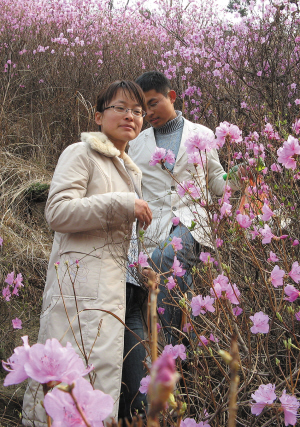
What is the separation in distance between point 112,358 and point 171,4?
27.5 ft

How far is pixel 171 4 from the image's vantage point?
8.28m

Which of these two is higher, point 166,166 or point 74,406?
point 166,166

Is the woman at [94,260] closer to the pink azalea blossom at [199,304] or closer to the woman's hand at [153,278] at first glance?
the woman's hand at [153,278]

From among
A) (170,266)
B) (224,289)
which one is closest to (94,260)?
(170,266)

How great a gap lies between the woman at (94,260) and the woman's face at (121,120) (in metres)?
0.02

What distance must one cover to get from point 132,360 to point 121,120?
125 centimetres

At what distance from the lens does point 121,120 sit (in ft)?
6.69

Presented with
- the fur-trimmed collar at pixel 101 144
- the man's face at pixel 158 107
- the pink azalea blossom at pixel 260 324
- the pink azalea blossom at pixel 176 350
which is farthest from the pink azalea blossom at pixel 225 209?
the man's face at pixel 158 107

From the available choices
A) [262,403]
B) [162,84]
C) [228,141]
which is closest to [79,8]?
[162,84]

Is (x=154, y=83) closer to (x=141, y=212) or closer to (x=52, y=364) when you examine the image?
(x=141, y=212)

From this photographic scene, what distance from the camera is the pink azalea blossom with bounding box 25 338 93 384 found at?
1.79ft

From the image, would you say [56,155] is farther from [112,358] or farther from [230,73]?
[112,358]

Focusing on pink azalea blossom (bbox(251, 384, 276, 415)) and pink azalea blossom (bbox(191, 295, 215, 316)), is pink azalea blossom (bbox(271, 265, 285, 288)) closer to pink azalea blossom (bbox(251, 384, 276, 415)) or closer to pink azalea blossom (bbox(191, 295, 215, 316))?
pink azalea blossom (bbox(191, 295, 215, 316))

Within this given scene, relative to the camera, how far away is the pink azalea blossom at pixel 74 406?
1.73ft
